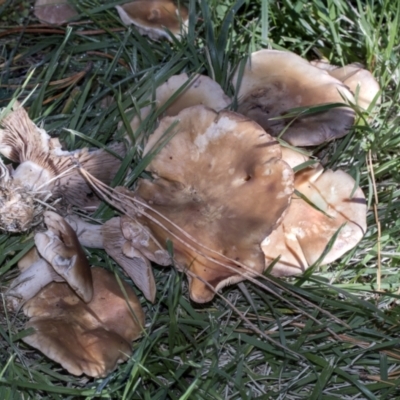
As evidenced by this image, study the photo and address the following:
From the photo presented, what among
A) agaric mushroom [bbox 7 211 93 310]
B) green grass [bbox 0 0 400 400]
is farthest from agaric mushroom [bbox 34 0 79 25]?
agaric mushroom [bbox 7 211 93 310]

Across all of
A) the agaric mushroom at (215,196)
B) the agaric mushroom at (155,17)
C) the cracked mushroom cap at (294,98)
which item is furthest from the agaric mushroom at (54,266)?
the agaric mushroom at (155,17)

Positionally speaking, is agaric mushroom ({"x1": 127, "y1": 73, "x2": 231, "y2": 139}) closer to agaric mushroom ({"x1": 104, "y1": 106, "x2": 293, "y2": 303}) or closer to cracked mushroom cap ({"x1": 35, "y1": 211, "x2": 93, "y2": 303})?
agaric mushroom ({"x1": 104, "y1": 106, "x2": 293, "y2": 303})

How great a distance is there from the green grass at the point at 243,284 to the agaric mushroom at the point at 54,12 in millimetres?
64

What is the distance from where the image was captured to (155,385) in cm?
277

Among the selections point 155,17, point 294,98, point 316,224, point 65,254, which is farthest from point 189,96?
point 65,254

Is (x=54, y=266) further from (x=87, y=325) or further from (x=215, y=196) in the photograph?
(x=215, y=196)

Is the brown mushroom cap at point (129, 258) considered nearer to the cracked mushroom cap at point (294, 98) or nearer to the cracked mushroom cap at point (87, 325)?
the cracked mushroom cap at point (87, 325)

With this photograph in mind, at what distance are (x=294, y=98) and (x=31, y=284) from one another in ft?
5.01

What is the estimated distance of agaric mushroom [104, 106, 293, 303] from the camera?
8.89 feet

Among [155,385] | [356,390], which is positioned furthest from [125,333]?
[356,390]

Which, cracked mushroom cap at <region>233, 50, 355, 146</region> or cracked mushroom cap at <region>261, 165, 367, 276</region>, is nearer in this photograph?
cracked mushroom cap at <region>261, 165, 367, 276</region>

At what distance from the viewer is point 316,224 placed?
9.61 ft

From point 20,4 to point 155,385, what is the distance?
232 cm

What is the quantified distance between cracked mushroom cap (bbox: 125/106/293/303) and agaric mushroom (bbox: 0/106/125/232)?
0.25 m
